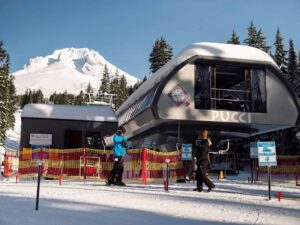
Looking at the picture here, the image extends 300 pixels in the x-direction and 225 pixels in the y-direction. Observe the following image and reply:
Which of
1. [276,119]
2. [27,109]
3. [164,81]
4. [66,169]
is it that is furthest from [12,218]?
[276,119]

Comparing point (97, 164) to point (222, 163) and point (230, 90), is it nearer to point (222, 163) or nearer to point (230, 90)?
point (230, 90)

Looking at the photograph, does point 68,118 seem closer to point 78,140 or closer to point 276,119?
point 78,140

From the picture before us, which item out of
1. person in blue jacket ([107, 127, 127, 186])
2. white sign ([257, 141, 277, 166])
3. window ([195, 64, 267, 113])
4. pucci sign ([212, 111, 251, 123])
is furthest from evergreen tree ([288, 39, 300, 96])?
person in blue jacket ([107, 127, 127, 186])

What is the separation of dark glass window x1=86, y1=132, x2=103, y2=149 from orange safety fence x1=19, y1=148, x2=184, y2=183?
17.8 feet

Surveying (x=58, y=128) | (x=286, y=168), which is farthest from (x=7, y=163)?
(x=286, y=168)

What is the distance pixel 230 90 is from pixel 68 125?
32.2 ft

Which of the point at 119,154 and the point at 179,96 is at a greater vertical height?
the point at 179,96

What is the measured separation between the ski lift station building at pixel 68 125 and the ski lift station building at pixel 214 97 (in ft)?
7.83

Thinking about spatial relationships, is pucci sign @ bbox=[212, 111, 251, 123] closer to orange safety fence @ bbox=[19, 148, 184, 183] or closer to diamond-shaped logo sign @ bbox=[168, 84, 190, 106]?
diamond-shaped logo sign @ bbox=[168, 84, 190, 106]

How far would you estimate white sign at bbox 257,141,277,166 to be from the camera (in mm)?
10102

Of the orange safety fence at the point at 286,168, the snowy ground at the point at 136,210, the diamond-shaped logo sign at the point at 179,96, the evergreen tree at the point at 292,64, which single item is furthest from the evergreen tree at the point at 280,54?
the snowy ground at the point at 136,210

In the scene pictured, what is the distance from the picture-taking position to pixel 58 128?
22859mm

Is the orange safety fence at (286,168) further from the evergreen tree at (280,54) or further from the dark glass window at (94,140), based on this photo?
the evergreen tree at (280,54)

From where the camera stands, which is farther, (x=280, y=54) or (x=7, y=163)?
(x=280, y=54)
